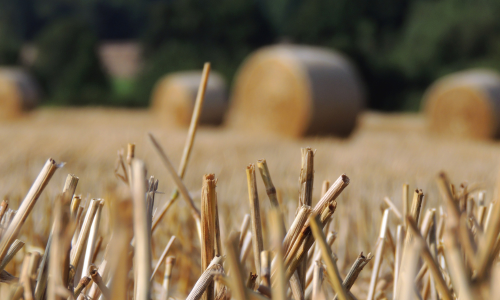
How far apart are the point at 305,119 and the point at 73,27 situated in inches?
497

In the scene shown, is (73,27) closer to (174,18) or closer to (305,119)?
(174,18)

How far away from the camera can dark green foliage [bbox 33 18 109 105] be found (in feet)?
40.0

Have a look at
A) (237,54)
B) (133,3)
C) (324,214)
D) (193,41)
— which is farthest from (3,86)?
(133,3)

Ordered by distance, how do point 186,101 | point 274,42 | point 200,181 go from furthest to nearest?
1. point 274,42
2. point 186,101
3. point 200,181

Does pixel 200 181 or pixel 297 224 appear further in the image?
pixel 200 181

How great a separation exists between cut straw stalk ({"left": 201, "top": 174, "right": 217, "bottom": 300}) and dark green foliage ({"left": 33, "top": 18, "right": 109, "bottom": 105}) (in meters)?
11.5

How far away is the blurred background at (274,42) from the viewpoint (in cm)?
1033

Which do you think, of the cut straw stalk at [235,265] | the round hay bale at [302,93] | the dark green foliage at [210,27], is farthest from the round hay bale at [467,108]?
the dark green foliage at [210,27]

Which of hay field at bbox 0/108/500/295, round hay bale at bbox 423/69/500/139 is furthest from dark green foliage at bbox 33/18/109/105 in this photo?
hay field at bbox 0/108/500/295

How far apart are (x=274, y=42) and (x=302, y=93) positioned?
40.6ft

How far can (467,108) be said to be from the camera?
157 inches

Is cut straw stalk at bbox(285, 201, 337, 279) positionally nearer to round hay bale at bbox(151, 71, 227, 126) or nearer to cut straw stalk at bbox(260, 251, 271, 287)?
cut straw stalk at bbox(260, 251, 271, 287)

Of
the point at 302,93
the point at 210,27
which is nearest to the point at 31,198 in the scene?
the point at 302,93

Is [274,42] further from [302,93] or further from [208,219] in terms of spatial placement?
[208,219]
